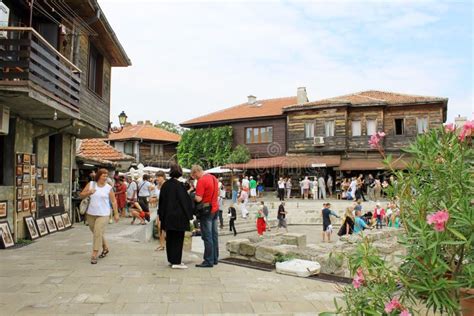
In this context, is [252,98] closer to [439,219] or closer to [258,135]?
[258,135]

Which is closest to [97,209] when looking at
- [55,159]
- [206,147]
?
[55,159]

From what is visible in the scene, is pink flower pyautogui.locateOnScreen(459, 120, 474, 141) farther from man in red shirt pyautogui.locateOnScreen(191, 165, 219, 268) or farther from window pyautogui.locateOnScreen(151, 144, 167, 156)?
window pyautogui.locateOnScreen(151, 144, 167, 156)

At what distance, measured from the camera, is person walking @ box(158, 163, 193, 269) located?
21.6ft

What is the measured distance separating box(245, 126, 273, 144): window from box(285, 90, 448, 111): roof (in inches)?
112

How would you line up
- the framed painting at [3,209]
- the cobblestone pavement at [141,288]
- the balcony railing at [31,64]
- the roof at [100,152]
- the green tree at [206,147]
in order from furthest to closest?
the green tree at [206,147]
the roof at [100,152]
the framed painting at [3,209]
the balcony railing at [31,64]
the cobblestone pavement at [141,288]

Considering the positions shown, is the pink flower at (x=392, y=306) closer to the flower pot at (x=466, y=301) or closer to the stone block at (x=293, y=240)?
the flower pot at (x=466, y=301)

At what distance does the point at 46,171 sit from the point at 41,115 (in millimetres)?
2164

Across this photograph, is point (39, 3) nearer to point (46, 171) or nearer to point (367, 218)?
point (46, 171)

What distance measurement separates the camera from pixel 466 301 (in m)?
3.18

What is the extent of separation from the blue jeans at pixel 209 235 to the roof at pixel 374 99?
24.2 m

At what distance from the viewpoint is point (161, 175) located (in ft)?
Answer: 29.0

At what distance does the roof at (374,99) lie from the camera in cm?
2801

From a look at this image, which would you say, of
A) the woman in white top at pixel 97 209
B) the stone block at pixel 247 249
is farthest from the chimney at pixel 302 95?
the woman in white top at pixel 97 209

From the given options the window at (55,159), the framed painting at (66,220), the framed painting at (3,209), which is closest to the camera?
the framed painting at (3,209)
